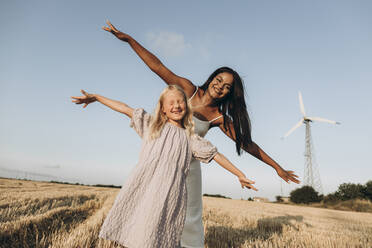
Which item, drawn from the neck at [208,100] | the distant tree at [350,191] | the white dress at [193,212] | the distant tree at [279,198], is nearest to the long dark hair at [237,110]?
the neck at [208,100]

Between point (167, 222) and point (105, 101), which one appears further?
point (105, 101)

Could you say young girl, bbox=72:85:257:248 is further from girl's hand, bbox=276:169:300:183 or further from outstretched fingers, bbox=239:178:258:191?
girl's hand, bbox=276:169:300:183

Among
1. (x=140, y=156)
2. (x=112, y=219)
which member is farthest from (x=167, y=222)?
(x=140, y=156)

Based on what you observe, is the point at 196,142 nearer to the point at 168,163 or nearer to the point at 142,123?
the point at 168,163

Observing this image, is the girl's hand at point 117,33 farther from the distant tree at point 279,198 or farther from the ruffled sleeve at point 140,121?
the distant tree at point 279,198

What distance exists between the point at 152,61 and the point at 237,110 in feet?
4.42

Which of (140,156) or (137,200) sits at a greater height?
(140,156)

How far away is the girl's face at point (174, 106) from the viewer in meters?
2.51

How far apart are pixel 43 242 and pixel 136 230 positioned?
131cm

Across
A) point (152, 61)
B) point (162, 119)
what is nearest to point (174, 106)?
point (162, 119)

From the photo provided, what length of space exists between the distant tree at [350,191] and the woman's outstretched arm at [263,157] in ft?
120

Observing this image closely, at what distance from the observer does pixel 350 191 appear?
33000 mm

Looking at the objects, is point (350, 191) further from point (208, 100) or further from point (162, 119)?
point (162, 119)

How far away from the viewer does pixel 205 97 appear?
3371 mm
